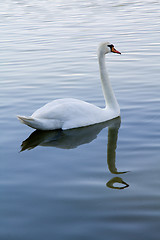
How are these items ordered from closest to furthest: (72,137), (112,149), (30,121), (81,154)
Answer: (81,154) → (112,149) → (30,121) → (72,137)

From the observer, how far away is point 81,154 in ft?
23.0

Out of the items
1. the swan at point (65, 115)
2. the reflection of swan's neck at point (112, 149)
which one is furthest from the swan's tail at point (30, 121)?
the reflection of swan's neck at point (112, 149)

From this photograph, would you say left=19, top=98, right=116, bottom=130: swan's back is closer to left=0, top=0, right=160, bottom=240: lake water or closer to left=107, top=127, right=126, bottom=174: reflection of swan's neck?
left=0, top=0, right=160, bottom=240: lake water

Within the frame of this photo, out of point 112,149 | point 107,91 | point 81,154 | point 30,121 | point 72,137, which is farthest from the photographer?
point 107,91

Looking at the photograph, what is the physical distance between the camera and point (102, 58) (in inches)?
362

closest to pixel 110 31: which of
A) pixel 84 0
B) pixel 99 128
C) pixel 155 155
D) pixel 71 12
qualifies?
pixel 71 12

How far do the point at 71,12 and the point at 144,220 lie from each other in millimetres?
23071

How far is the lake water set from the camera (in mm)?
4992

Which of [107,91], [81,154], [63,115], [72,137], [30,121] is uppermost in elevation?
[107,91]

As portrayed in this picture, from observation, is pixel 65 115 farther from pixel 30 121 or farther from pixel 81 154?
pixel 81 154

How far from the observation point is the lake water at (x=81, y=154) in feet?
16.4

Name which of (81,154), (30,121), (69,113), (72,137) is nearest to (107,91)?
(69,113)

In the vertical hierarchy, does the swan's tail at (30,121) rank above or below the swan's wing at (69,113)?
below

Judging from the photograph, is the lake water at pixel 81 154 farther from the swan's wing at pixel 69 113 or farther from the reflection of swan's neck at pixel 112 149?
the swan's wing at pixel 69 113
